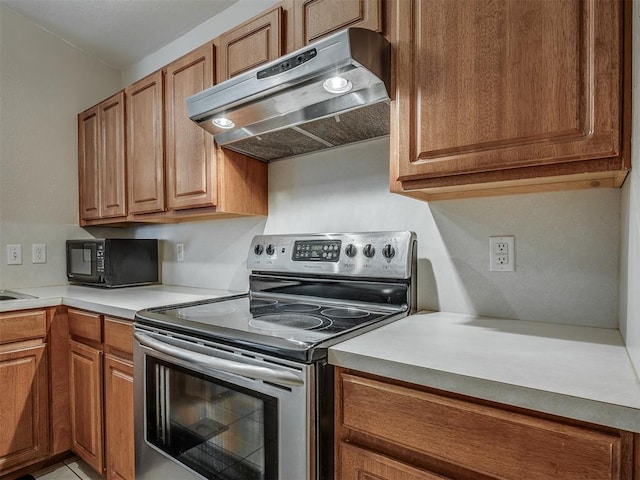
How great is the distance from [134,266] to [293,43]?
1.65 m

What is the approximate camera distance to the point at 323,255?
149cm

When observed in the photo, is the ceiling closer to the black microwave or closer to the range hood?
the range hood

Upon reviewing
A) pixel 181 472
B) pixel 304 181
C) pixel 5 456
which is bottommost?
pixel 5 456

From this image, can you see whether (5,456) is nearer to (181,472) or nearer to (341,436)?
(181,472)

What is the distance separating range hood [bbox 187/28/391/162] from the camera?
1063mm

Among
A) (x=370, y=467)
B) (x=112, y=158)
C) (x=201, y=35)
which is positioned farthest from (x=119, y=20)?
(x=370, y=467)

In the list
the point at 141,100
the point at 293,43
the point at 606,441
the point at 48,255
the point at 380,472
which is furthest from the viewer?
the point at 48,255

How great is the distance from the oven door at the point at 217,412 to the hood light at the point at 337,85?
85 centimetres

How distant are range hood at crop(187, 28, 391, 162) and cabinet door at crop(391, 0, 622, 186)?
0.37 feet

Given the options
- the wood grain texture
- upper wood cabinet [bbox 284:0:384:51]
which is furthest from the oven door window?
upper wood cabinet [bbox 284:0:384:51]

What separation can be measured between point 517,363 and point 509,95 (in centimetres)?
66

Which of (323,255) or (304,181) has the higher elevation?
(304,181)

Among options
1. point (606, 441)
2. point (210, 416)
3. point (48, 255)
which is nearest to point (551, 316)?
point (606, 441)

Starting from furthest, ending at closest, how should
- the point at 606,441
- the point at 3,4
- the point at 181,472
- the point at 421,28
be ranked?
the point at 3,4 → the point at 181,472 → the point at 421,28 → the point at 606,441
